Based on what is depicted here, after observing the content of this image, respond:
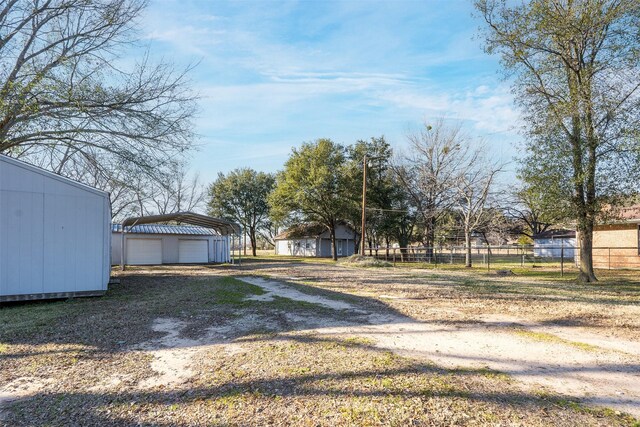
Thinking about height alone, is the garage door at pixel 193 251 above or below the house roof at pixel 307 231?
below

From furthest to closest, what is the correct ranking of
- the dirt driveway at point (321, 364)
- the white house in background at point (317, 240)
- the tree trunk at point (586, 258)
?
1. the white house in background at point (317, 240)
2. the tree trunk at point (586, 258)
3. the dirt driveway at point (321, 364)

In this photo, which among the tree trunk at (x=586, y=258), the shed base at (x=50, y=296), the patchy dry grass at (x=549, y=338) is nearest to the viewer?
the patchy dry grass at (x=549, y=338)

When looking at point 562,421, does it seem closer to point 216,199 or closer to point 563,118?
point 563,118

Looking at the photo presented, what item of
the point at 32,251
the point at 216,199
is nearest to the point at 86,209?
the point at 32,251

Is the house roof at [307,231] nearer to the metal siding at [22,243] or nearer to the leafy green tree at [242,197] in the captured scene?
the leafy green tree at [242,197]

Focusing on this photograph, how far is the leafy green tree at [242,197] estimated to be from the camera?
133 feet

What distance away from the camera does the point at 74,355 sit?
455cm

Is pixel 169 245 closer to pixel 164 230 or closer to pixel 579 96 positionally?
pixel 164 230

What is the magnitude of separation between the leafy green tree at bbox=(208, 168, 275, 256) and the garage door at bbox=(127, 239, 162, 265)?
53.8 ft

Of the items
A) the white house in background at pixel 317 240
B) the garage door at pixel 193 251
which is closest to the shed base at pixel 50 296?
the garage door at pixel 193 251

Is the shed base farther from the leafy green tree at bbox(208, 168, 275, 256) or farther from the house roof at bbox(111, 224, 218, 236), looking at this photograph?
the leafy green tree at bbox(208, 168, 275, 256)

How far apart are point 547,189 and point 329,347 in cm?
1080

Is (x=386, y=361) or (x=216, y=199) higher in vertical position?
(x=216, y=199)

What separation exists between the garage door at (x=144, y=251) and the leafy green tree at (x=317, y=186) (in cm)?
1155
